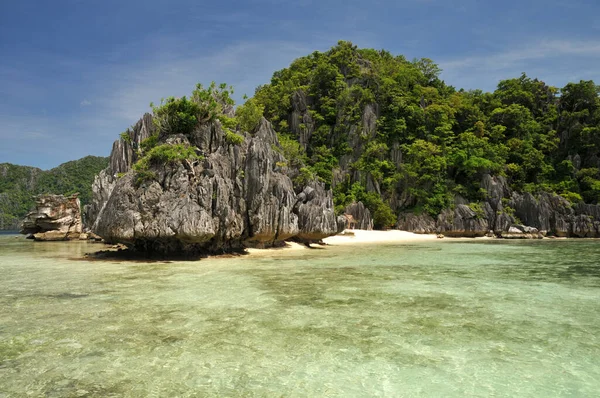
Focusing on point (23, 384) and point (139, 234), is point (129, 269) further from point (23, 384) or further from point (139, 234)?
point (23, 384)

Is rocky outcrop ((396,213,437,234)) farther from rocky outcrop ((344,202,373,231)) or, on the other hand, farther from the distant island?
rocky outcrop ((344,202,373,231))

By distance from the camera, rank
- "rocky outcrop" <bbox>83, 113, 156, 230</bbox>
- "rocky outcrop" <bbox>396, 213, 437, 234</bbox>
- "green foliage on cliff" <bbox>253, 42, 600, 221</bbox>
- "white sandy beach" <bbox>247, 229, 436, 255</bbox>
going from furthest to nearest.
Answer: "green foliage on cliff" <bbox>253, 42, 600, 221</bbox>
"rocky outcrop" <bbox>396, 213, 437, 234</bbox>
"white sandy beach" <bbox>247, 229, 436, 255</bbox>
"rocky outcrop" <bbox>83, 113, 156, 230</bbox>

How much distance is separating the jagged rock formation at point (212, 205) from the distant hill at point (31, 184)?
74274 mm

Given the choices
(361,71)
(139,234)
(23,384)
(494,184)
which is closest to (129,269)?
(139,234)

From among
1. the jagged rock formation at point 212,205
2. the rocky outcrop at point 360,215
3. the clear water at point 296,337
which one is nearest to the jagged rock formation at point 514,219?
the rocky outcrop at point 360,215

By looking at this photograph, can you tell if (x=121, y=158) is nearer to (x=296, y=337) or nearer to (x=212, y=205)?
(x=212, y=205)

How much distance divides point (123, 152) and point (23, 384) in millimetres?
26454

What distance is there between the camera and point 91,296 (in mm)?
8836

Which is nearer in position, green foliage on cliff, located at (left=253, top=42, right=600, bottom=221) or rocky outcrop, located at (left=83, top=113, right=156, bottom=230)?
rocky outcrop, located at (left=83, top=113, right=156, bottom=230)

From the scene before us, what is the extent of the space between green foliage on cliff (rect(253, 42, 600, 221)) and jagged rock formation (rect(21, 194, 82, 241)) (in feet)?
87.4

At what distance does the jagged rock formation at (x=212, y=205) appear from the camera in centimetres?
1661

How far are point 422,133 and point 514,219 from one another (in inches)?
610

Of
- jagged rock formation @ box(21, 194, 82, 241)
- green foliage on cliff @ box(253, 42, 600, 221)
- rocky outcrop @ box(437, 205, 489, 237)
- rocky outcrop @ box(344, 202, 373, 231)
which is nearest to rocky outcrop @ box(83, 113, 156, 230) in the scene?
jagged rock formation @ box(21, 194, 82, 241)

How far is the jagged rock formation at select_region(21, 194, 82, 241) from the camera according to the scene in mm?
37531
